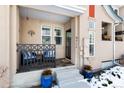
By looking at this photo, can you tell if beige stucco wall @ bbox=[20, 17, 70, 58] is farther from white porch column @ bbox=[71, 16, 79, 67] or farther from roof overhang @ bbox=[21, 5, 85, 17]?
roof overhang @ bbox=[21, 5, 85, 17]

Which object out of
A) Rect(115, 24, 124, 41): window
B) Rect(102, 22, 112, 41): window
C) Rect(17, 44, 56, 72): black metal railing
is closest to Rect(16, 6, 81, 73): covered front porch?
Rect(17, 44, 56, 72): black metal railing

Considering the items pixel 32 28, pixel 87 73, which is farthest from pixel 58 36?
pixel 87 73

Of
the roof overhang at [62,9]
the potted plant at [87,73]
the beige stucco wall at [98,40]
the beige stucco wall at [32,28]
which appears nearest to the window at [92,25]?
the beige stucco wall at [98,40]

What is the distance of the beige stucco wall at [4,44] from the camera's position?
3827 mm

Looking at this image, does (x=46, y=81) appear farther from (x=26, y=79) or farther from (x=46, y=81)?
(x=26, y=79)

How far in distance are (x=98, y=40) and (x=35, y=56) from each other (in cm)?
419

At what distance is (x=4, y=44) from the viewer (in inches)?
152

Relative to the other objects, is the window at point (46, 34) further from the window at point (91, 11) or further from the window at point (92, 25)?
the window at point (91, 11)

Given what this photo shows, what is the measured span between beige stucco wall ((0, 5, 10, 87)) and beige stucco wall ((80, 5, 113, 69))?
3781mm

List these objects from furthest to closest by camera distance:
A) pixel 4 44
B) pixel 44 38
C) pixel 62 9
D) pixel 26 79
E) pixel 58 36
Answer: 1. pixel 58 36
2. pixel 44 38
3. pixel 62 9
4. pixel 26 79
5. pixel 4 44

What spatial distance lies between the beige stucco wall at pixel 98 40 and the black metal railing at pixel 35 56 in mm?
1955
